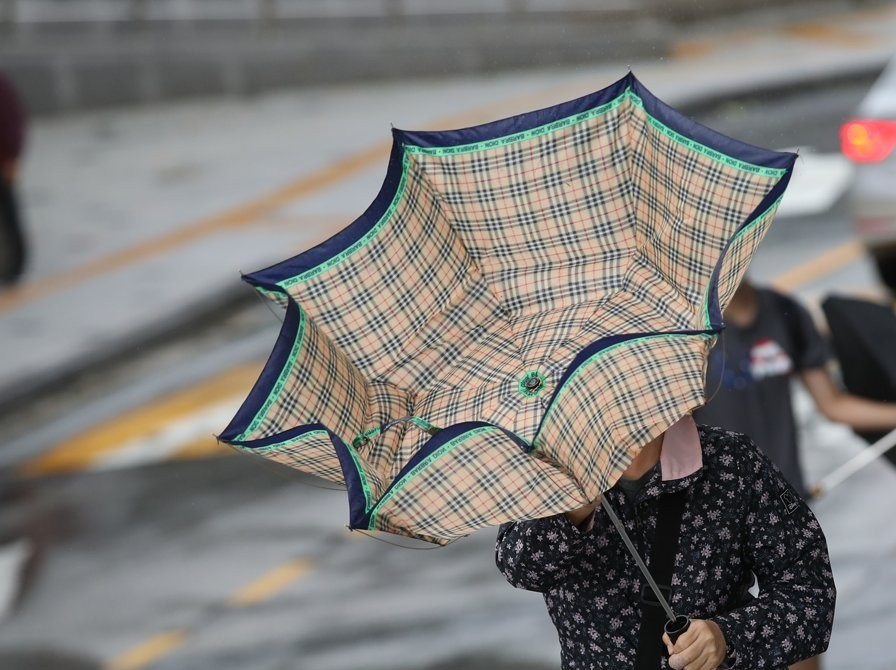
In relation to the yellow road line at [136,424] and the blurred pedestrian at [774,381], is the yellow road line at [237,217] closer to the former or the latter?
the yellow road line at [136,424]

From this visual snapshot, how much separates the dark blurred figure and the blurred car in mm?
5025

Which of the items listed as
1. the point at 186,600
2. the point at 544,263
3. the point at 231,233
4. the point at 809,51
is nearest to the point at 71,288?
the point at 231,233

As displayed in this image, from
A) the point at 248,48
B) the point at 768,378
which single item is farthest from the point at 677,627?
the point at 248,48

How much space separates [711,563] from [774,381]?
1628 millimetres

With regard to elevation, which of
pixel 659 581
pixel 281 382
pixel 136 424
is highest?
pixel 281 382

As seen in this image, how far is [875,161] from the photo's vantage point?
23.9 ft

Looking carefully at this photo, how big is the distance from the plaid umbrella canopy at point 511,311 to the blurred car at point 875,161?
5.12 meters

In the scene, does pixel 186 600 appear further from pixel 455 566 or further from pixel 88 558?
pixel 455 566

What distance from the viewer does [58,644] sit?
17.5 feet

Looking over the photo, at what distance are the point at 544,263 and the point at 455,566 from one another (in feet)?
10.7

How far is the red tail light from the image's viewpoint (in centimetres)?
720

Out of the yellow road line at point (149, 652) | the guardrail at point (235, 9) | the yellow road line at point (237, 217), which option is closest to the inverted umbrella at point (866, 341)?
the yellow road line at point (149, 652)

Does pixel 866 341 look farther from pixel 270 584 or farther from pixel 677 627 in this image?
pixel 270 584

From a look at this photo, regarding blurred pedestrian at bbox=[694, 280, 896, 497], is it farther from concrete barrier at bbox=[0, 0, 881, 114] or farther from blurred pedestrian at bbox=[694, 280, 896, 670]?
concrete barrier at bbox=[0, 0, 881, 114]
